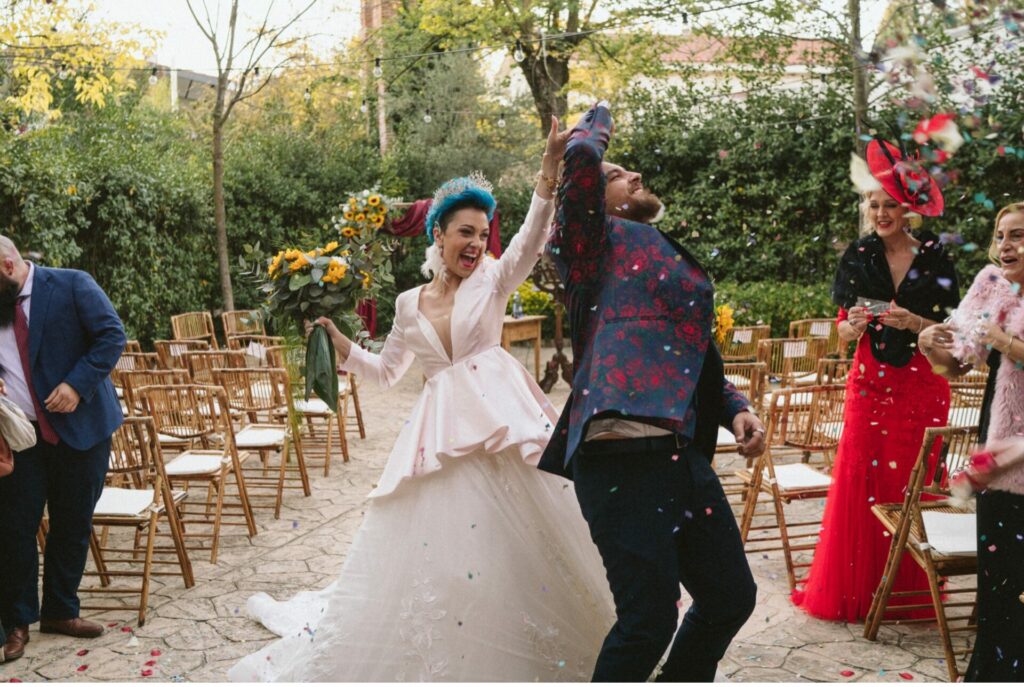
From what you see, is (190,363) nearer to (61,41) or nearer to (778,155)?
(61,41)

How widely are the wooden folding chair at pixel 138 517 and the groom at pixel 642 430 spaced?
8.82ft

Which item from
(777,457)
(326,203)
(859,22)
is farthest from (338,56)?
(777,457)

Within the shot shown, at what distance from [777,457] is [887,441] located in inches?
142

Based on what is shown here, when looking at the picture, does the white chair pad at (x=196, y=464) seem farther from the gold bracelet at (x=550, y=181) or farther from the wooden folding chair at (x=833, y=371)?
the wooden folding chair at (x=833, y=371)

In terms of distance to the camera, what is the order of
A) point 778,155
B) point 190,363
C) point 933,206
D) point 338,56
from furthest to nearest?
point 338,56 → point 778,155 → point 190,363 → point 933,206

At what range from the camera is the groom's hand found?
2.61 metres

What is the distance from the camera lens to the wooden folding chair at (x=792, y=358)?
293 inches

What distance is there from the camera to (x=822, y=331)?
805 cm

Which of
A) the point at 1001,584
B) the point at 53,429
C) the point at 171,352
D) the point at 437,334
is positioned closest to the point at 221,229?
the point at 171,352

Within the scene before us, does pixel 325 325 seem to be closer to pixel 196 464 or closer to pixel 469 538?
pixel 469 538

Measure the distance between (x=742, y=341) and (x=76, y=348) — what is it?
562 centimetres

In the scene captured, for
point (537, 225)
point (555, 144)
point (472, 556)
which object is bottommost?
point (472, 556)

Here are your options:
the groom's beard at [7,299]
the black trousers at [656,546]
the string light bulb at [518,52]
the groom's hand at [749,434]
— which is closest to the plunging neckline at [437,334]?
the black trousers at [656,546]

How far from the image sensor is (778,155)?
46.9ft
